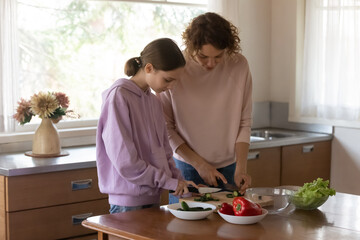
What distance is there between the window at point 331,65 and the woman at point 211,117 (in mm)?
1774

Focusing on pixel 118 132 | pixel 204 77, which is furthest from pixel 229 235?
pixel 204 77

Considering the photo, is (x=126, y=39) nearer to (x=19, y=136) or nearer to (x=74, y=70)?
(x=74, y=70)

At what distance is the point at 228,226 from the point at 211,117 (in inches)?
28.7

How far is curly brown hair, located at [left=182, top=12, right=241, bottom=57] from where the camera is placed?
2557 mm

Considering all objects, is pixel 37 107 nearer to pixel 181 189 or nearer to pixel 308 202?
pixel 181 189

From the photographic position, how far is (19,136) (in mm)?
3645

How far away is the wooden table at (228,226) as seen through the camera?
202 cm

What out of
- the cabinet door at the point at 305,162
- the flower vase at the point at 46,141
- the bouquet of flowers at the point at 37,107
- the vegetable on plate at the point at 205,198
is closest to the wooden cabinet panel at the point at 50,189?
the flower vase at the point at 46,141

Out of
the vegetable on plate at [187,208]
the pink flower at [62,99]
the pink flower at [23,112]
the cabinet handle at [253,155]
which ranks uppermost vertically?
the pink flower at [62,99]

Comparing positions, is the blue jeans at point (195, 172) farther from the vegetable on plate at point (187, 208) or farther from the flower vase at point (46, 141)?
the flower vase at point (46, 141)

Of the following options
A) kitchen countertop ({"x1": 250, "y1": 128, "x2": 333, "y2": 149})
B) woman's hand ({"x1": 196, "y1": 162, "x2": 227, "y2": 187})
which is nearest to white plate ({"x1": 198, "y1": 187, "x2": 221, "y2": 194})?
woman's hand ({"x1": 196, "y1": 162, "x2": 227, "y2": 187})

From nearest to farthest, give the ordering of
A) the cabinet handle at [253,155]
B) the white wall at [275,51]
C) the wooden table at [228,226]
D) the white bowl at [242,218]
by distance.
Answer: the wooden table at [228,226], the white bowl at [242,218], the cabinet handle at [253,155], the white wall at [275,51]

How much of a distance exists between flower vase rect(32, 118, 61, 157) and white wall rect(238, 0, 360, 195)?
6.05 ft

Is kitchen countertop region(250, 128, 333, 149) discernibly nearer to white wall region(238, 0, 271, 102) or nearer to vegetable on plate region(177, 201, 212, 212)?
white wall region(238, 0, 271, 102)
